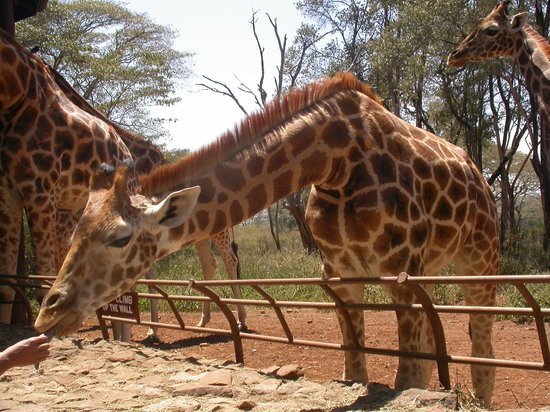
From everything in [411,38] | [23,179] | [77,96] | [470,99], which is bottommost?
[23,179]

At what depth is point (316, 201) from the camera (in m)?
5.03

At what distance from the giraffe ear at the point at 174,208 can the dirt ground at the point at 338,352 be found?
315 cm

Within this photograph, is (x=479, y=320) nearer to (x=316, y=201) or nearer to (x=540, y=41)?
(x=316, y=201)

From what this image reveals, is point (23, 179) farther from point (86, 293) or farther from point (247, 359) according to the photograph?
point (86, 293)

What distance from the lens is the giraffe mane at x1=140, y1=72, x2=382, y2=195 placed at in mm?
4352

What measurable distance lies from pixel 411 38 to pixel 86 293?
17251 mm

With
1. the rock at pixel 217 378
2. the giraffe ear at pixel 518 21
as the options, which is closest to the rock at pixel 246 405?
the rock at pixel 217 378

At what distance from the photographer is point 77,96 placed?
28.3 feet

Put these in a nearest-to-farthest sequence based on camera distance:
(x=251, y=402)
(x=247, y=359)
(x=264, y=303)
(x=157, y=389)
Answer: (x=251, y=402) → (x=157, y=389) → (x=264, y=303) → (x=247, y=359)

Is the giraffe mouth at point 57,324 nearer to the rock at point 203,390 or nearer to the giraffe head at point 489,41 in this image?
the rock at point 203,390

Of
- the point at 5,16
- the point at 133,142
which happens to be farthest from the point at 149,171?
the point at 5,16

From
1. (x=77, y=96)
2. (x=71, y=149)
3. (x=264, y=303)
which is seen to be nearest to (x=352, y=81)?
(x=264, y=303)

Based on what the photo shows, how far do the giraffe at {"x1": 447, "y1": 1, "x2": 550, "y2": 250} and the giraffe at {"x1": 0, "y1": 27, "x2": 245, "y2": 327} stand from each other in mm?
5586

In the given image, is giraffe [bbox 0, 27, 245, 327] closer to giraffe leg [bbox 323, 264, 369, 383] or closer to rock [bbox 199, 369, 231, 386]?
rock [bbox 199, 369, 231, 386]
